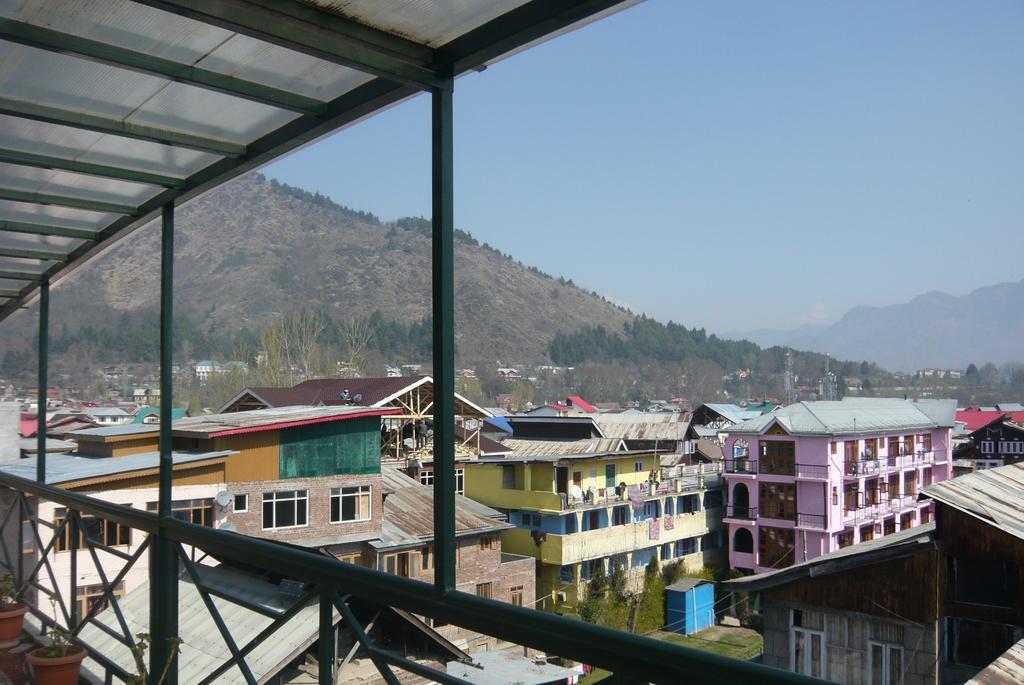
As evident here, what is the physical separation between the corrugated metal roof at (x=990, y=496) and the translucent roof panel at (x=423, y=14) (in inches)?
308

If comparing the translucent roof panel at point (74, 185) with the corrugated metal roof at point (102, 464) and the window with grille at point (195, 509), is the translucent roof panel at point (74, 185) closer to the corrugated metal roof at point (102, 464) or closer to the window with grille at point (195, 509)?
the corrugated metal roof at point (102, 464)

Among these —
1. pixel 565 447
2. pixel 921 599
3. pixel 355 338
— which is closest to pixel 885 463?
pixel 565 447

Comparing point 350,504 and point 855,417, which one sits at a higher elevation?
point 855,417

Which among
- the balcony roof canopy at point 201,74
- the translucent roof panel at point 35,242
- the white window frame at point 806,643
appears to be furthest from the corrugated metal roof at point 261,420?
the balcony roof canopy at point 201,74

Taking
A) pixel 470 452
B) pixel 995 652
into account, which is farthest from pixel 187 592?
pixel 470 452

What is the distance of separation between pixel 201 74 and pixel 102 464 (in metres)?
10.5

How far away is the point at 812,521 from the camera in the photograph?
2048cm

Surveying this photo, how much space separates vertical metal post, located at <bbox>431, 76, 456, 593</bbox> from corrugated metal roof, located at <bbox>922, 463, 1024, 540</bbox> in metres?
7.60

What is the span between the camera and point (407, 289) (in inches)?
3123

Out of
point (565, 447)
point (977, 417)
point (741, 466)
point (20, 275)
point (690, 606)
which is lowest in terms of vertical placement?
point (690, 606)

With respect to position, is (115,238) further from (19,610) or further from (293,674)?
(293,674)

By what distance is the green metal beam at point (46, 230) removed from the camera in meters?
3.13

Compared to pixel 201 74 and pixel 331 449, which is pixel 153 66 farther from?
pixel 331 449

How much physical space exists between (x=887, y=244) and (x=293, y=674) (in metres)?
168
